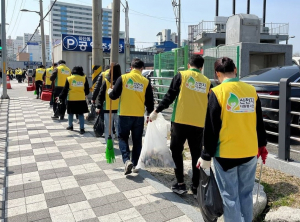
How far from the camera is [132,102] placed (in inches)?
180

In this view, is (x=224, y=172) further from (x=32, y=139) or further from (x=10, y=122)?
(x=10, y=122)

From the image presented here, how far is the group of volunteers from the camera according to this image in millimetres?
2623

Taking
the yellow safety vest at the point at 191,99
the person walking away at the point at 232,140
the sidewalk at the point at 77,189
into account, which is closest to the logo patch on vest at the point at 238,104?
the person walking away at the point at 232,140

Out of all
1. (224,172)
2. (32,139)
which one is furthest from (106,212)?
(32,139)

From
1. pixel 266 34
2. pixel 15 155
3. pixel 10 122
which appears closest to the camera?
pixel 15 155

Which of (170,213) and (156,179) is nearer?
(170,213)

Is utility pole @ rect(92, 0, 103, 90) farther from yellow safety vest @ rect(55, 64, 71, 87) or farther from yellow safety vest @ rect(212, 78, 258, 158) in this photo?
yellow safety vest @ rect(212, 78, 258, 158)

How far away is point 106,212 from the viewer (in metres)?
3.52

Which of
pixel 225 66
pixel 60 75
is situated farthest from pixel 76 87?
pixel 225 66

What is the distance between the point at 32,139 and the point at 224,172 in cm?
555

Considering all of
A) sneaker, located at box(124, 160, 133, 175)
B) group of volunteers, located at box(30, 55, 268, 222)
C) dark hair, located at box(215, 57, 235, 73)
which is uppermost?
dark hair, located at box(215, 57, 235, 73)

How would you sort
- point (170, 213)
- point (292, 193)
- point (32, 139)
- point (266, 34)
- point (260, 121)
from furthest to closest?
point (266, 34) < point (32, 139) < point (292, 193) < point (170, 213) < point (260, 121)

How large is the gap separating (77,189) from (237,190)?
2.34 meters

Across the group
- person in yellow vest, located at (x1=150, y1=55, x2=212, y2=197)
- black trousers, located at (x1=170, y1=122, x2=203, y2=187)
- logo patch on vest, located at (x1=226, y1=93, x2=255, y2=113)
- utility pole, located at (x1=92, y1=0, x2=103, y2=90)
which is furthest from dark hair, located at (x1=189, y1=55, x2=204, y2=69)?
utility pole, located at (x1=92, y1=0, x2=103, y2=90)
